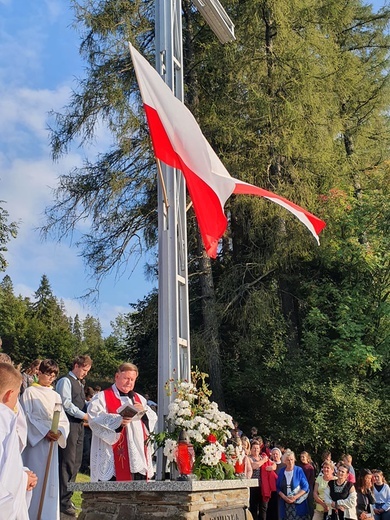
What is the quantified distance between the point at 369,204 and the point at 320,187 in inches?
77.6

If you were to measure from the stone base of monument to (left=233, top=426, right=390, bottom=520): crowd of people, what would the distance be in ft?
14.3

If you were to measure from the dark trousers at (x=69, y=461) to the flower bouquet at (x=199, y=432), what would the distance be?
1.80 meters

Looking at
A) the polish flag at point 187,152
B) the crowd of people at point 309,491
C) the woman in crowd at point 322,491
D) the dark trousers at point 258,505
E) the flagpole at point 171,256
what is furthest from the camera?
the dark trousers at point 258,505

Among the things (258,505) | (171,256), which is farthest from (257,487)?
(171,256)

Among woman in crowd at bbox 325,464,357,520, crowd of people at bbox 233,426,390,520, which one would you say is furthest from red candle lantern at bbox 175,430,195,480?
woman in crowd at bbox 325,464,357,520

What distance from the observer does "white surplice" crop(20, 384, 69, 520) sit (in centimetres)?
701

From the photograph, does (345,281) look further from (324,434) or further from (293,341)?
(324,434)

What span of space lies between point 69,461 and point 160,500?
90.4 inches

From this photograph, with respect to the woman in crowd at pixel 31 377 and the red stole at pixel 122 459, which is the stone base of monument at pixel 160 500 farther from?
the woman in crowd at pixel 31 377

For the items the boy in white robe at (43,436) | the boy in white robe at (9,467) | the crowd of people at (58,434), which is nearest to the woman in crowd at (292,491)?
the crowd of people at (58,434)

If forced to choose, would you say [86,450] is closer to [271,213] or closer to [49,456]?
[49,456]

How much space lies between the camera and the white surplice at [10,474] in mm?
3426

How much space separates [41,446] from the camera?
7.19 metres

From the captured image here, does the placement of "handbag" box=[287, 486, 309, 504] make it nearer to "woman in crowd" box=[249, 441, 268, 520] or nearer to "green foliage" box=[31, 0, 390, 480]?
"woman in crowd" box=[249, 441, 268, 520]
